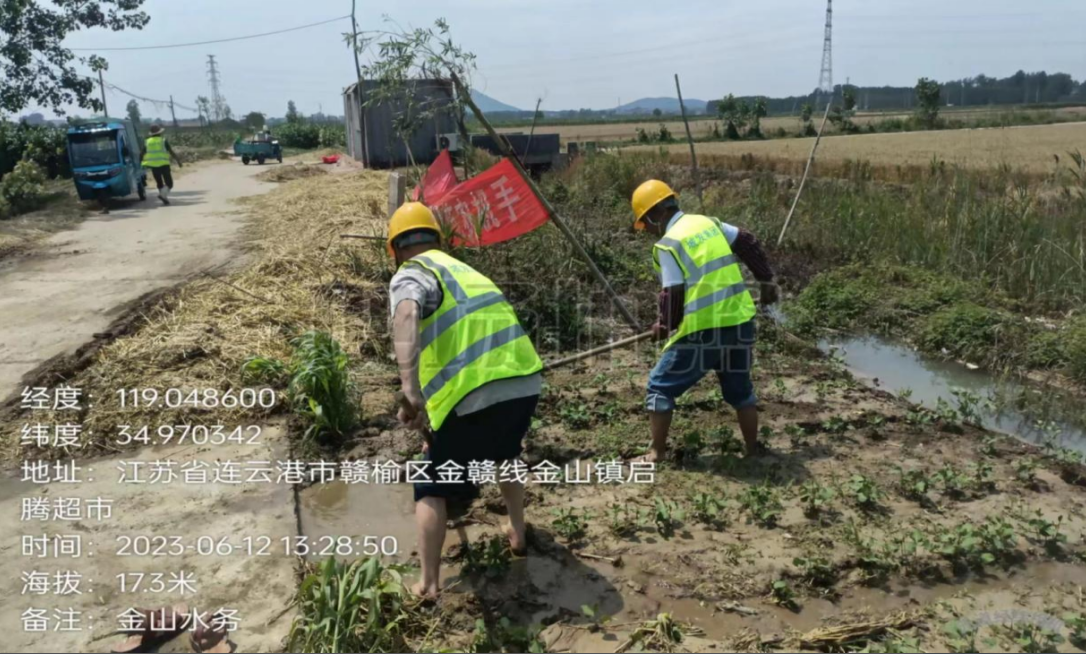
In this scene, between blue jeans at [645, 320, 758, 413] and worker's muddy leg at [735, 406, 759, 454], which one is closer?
blue jeans at [645, 320, 758, 413]

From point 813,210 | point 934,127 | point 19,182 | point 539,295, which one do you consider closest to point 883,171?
point 813,210

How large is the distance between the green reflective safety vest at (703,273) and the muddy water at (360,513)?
170 centimetres

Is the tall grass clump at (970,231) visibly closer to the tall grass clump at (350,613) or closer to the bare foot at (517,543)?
the bare foot at (517,543)

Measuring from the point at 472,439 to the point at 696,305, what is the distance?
1515 mm

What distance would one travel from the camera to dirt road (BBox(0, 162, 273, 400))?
6.30m

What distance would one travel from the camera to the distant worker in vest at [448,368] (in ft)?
9.59

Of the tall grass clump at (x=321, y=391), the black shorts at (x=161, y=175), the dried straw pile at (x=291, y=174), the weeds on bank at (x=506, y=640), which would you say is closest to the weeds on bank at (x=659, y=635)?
the weeds on bank at (x=506, y=640)

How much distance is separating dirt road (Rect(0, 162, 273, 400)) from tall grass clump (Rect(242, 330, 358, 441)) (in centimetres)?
215

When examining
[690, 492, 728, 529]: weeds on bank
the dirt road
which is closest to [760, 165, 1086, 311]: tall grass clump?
[690, 492, 728, 529]: weeds on bank

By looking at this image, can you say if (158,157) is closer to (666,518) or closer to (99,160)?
(99,160)

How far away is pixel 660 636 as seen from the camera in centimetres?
281

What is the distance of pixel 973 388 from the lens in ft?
18.9

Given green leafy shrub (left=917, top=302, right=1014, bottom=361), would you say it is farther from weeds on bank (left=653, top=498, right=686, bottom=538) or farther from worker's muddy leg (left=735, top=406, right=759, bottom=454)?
weeds on bank (left=653, top=498, right=686, bottom=538)

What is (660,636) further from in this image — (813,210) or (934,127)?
(934,127)
